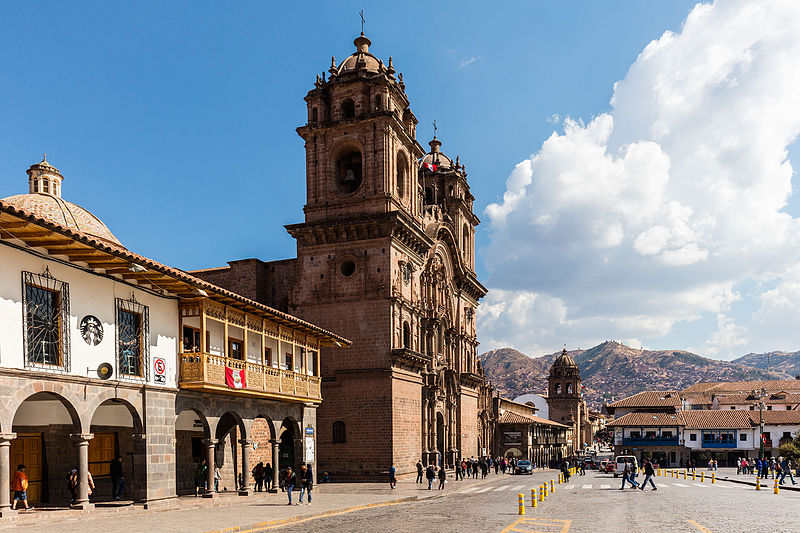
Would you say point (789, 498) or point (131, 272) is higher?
point (131, 272)

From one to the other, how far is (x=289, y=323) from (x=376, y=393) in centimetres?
1276

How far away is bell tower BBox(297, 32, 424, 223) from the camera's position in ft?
145

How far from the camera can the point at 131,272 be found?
21.4 meters

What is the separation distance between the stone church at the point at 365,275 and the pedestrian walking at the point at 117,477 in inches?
694

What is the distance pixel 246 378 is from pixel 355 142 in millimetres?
22094

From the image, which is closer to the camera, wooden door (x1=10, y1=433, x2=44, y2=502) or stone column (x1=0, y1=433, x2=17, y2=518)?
stone column (x1=0, y1=433, x2=17, y2=518)

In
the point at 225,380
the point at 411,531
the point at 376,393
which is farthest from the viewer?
the point at 376,393

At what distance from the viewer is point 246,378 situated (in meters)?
26.1

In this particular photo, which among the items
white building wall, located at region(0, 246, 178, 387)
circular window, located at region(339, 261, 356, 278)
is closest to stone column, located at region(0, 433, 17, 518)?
white building wall, located at region(0, 246, 178, 387)

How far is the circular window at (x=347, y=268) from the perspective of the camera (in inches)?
1736

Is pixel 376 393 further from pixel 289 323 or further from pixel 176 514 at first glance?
pixel 176 514

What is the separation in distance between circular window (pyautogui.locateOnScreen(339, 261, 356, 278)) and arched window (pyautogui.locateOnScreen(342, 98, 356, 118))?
899cm

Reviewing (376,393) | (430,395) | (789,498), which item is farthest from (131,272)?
(430,395)

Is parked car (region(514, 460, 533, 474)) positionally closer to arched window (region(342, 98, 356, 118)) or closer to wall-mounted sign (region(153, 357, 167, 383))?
arched window (region(342, 98, 356, 118))
